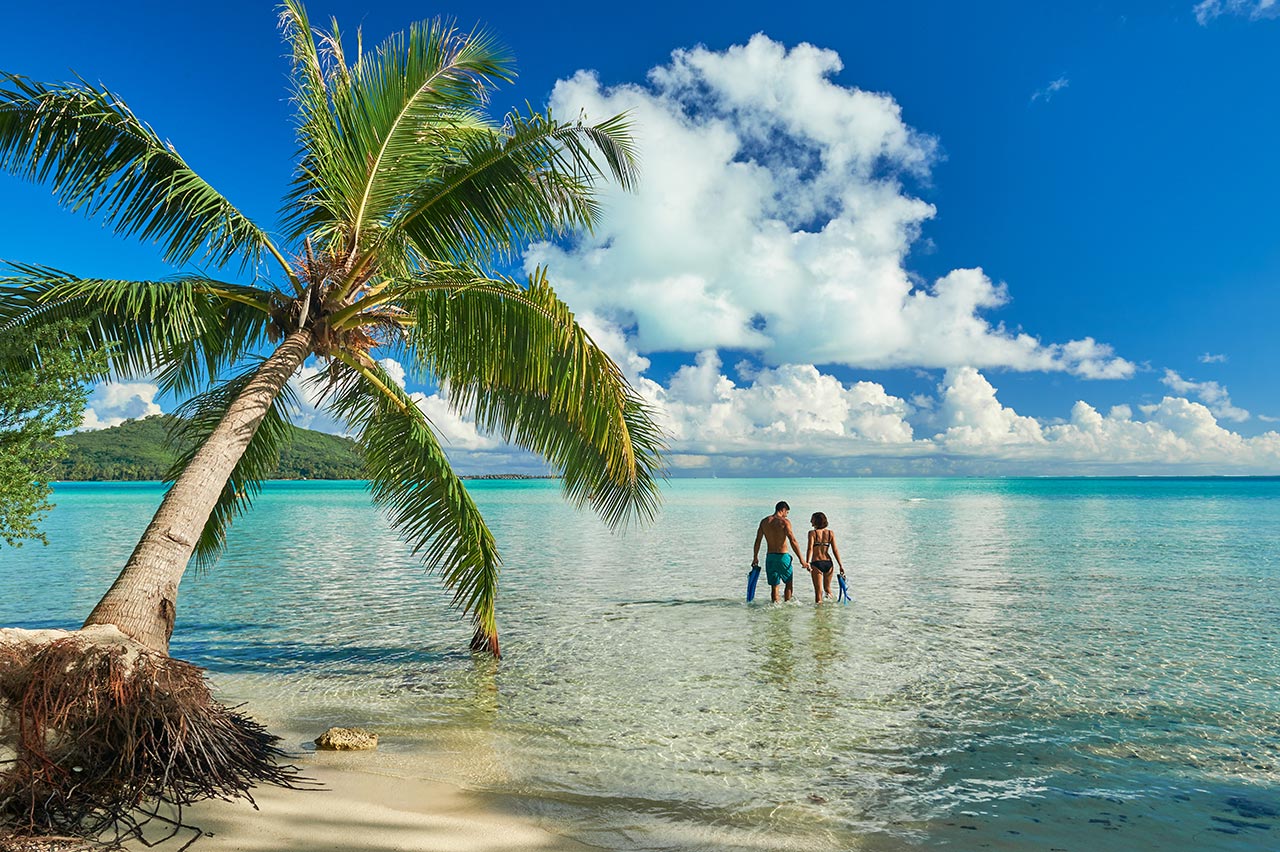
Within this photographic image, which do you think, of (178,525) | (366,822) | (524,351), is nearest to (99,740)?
(366,822)

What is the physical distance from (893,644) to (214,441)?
9.90 meters

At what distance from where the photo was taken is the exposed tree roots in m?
4.25

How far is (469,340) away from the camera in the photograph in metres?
7.74

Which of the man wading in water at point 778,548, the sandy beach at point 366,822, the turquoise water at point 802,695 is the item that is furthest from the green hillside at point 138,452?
the sandy beach at point 366,822

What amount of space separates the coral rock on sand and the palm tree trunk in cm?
169

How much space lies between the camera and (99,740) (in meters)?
4.55

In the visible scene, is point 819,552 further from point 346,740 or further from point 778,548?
point 346,740

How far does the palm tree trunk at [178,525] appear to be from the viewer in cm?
606

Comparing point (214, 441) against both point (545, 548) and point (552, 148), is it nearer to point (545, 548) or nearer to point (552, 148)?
point (552, 148)

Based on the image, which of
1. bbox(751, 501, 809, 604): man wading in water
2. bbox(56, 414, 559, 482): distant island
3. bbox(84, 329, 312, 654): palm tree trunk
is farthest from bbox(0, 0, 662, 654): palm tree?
bbox(56, 414, 559, 482): distant island

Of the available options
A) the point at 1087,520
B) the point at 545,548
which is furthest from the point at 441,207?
the point at 1087,520

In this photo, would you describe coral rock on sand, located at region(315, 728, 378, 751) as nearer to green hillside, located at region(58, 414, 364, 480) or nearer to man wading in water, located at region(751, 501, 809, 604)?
man wading in water, located at region(751, 501, 809, 604)

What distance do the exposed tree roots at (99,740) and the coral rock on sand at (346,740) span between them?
201cm

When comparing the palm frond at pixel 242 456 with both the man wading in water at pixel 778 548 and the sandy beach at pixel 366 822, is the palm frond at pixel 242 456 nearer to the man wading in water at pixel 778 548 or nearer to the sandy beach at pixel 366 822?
the sandy beach at pixel 366 822
